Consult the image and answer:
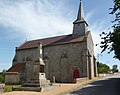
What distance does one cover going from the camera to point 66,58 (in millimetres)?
38094

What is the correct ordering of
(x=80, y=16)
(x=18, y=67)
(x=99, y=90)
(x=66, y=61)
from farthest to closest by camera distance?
1. (x=18, y=67)
2. (x=80, y=16)
3. (x=66, y=61)
4. (x=99, y=90)

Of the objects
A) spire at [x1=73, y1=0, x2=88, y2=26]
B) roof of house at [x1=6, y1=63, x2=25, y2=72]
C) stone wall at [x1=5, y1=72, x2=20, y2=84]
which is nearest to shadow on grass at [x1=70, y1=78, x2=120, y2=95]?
spire at [x1=73, y1=0, x2=88, y2=26]

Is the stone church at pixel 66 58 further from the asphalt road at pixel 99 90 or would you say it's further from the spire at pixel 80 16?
the asphalt road at pixel 99 90

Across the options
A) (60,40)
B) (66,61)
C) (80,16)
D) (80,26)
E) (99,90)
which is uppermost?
(80,16)

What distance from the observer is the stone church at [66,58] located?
3650 centimetres

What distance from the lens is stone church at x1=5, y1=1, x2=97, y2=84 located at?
120 ft

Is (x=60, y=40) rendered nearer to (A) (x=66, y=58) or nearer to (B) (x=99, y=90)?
(A) (x=66, y=58)

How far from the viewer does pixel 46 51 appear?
41.7 meters

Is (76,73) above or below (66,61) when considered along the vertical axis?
below

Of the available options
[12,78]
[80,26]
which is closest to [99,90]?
[80,26]

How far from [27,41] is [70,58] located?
60.4 ft

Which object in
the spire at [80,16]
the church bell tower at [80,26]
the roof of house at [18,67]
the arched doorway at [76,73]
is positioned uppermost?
the spire at [80,16]

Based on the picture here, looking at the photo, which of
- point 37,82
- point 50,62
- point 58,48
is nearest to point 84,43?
point 58,48

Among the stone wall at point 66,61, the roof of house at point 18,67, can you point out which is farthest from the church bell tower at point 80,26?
the roof of house at point 18,67
